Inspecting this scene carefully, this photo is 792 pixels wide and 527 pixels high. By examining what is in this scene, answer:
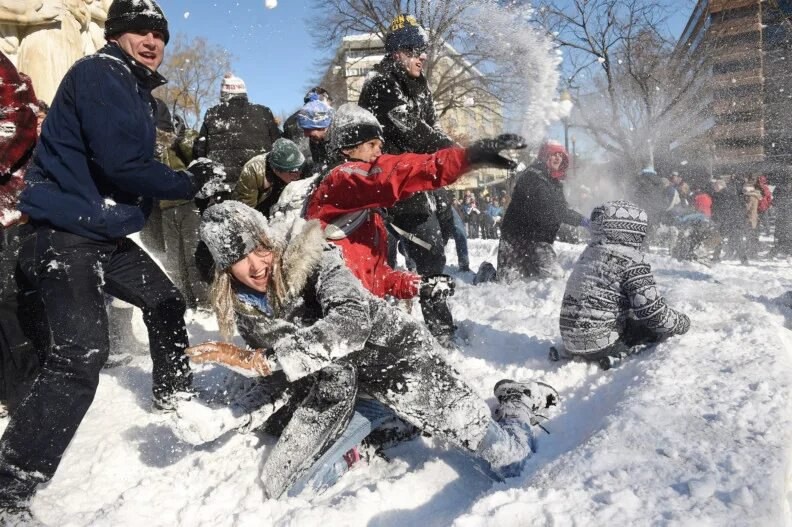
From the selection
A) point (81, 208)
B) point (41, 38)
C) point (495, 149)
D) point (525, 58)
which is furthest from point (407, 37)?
point (41, 38)

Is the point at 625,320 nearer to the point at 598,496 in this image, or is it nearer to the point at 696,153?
the point at 598,496

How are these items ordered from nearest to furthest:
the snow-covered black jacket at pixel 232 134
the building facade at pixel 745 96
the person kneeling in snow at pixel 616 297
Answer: the person kneeling in snow at pixel 616 297
the snow-covered black jacket at pixel 232 134
the building facade at pixel 745 96

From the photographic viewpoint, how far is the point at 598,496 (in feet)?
5.39

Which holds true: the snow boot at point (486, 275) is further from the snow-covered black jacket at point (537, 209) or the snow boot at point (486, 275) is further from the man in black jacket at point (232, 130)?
the man in black jacket at point (232, 130)

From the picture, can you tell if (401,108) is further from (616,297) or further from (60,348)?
(60,348)

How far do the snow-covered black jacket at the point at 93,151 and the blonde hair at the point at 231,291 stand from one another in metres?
0.53

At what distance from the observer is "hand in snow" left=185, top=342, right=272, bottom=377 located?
6.31ft

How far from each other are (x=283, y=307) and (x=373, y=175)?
2.25 ft

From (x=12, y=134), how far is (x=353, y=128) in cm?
165

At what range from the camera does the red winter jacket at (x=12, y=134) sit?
2584 mm

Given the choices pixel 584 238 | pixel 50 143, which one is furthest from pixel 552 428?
pixel 584 238

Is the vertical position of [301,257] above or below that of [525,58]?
below

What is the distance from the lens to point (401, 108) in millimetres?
3367

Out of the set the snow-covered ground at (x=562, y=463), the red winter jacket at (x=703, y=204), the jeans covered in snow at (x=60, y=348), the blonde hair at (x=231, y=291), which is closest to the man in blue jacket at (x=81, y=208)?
the jeans covered in snow at (x=60, y=348)
